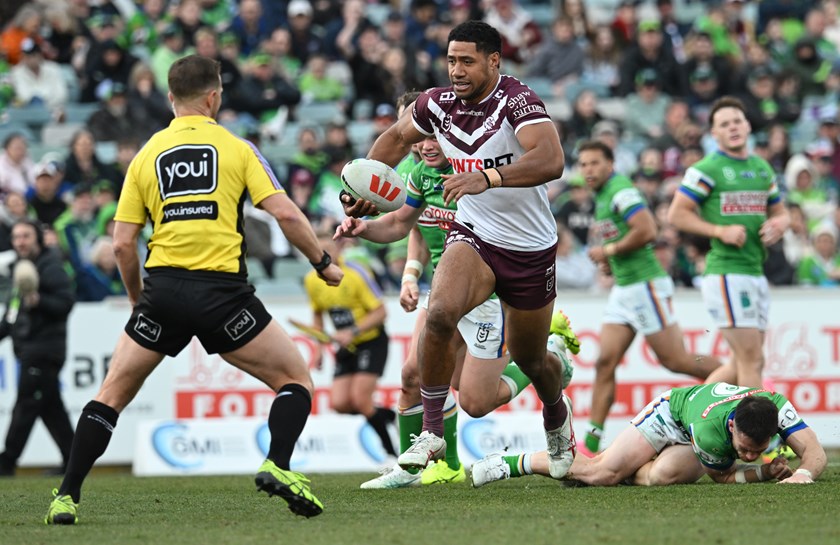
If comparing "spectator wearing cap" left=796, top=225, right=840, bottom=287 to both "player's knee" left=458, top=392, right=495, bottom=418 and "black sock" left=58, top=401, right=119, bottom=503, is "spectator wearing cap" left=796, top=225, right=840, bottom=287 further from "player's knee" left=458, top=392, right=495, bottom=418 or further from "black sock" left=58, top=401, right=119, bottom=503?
"black sock" left=58, top=401, right=119, bottom=503

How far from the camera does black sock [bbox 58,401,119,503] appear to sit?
716 centimetres

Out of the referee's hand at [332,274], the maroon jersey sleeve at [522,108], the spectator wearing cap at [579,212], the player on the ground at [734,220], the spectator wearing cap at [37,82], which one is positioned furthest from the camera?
the spectator wearing cap at [37,82]

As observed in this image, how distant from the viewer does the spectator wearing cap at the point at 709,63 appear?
21375 millimetres

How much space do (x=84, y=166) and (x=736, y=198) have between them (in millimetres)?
8975

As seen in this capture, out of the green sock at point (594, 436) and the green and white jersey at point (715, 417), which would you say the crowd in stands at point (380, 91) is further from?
the green and white jersey at point (715, 417)

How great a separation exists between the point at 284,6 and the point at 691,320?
9.77m

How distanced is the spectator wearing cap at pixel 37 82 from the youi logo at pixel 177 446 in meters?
6.93

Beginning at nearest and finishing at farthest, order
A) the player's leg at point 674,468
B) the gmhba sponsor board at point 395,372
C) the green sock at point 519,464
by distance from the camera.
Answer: the player's leg at point 674,468 → the green sock at point 519,464 → the gmhba sponsor board at point 395,372

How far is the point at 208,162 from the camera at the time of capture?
7.16m

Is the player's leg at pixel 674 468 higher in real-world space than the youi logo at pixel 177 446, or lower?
higher

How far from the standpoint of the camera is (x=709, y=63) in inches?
845

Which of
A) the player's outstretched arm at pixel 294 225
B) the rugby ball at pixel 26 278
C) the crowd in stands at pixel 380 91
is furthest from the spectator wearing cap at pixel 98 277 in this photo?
the player's outstretched arm at pixel 294 225

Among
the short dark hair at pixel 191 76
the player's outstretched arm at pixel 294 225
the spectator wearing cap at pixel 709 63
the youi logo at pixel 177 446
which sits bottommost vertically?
the youi logo at pixel 177 446

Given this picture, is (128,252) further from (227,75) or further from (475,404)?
(227,75)
